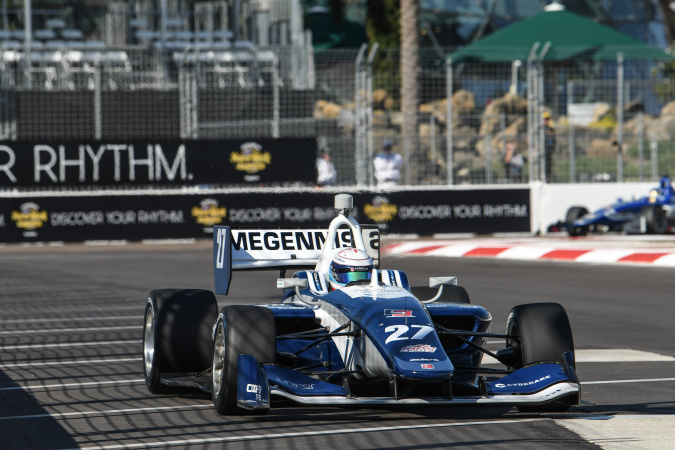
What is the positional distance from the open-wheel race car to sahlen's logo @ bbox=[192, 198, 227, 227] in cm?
1410

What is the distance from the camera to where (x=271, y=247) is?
8.59 meters

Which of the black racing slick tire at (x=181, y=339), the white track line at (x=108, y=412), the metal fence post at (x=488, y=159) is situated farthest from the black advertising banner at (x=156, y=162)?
the white track line at (x=108, y=412)

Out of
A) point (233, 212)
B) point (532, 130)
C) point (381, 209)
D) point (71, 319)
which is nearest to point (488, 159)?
point (532, 130)

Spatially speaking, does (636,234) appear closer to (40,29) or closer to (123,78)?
(123,78)

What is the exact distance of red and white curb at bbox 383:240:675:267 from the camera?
1842cm

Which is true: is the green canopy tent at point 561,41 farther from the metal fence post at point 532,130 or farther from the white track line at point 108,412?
the white track line at point 108,412

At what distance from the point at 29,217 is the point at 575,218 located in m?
10.3

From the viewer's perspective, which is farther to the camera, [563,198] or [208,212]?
[563,198]

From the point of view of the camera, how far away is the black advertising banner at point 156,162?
22.2 meters

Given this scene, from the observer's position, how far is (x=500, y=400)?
6.56m

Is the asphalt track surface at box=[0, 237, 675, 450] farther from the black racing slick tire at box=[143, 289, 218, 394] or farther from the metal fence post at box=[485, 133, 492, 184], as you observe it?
the metal fence post at box=[485, 133, 492, 184]

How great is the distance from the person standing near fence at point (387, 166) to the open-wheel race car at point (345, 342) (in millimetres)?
14528

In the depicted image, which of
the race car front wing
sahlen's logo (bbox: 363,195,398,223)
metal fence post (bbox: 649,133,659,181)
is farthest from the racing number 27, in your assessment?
metal fence post (bbox: 649,133,659,181)

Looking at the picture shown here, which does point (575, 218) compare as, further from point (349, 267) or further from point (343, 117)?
point (349, 267)
